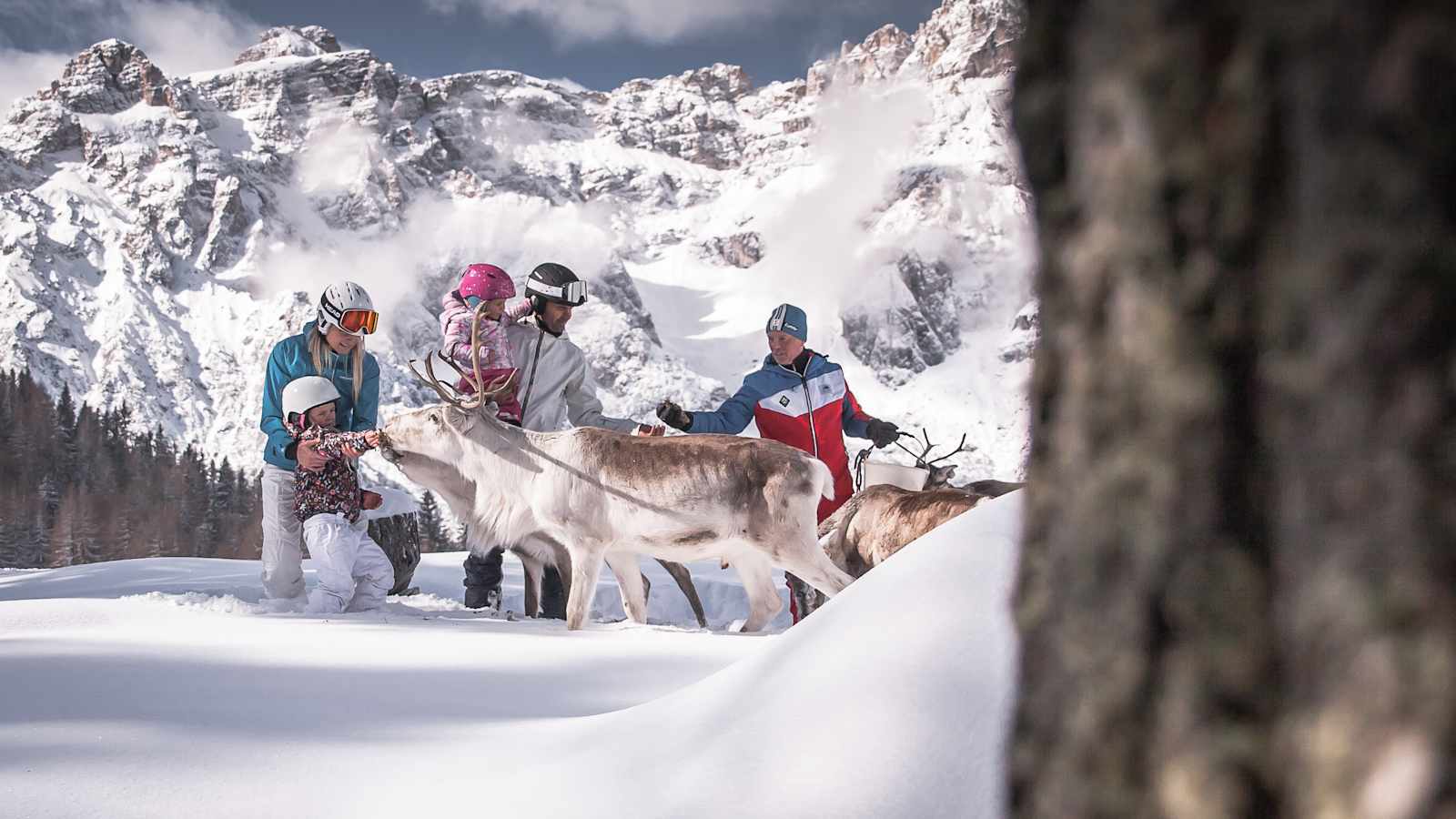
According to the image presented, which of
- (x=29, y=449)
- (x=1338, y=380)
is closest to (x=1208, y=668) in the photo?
(x=1338, y=380)

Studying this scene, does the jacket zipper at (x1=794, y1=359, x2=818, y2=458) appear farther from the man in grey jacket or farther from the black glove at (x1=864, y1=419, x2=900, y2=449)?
the man in grey jacket

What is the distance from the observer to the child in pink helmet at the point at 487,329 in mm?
6652

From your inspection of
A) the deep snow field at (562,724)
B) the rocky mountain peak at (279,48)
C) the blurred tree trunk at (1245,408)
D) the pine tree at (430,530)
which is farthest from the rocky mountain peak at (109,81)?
the blurred tree trunk at (1245,408)

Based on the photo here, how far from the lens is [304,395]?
623 centimetres

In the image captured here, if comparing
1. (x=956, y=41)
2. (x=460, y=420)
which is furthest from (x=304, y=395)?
(x=956, y=41)

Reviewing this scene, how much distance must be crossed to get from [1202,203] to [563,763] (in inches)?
72.2

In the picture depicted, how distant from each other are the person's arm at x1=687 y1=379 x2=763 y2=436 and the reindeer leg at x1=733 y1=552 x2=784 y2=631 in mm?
1093

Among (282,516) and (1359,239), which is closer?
(1359,239)

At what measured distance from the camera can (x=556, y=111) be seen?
19425 cm

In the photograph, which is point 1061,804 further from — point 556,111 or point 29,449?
point 556,111

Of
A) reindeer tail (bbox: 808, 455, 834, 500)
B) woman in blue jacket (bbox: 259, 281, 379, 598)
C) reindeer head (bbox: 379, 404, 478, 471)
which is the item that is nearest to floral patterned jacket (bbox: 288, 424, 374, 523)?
woman in blue jacket (bbox: 259, 281, 379, 598)

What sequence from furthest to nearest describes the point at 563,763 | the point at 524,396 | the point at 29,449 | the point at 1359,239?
the point at 29,449 < the point at 524,396 < the point at 563,763 < the point at 1359,239

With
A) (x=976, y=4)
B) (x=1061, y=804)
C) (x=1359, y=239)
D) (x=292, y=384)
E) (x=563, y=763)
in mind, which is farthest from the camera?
(x=976, y=4)

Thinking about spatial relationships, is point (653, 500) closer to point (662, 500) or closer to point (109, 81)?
point (662, 500)
